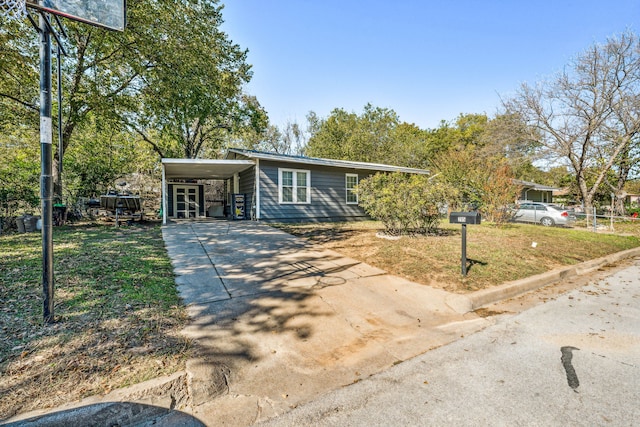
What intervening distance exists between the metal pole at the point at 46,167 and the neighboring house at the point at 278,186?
804 centimetres

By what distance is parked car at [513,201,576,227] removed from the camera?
15047mm

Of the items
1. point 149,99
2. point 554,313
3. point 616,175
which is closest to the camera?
point 554,313

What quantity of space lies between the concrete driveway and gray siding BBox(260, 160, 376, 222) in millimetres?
6557

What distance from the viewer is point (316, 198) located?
1347cm

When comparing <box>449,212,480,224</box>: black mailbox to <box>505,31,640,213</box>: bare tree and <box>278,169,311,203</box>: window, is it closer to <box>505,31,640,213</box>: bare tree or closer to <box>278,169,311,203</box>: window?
<box>278,169,311,203</box>: window

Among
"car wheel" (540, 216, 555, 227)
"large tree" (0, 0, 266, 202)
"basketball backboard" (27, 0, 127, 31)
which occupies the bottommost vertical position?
"car wheel" (540, 216, 555, 227)

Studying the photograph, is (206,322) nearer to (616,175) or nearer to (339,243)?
(339,243)

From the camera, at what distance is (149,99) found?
11422mm

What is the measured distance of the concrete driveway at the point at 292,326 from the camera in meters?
2.16

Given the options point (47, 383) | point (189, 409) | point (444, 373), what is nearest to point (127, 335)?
point (47, 383)

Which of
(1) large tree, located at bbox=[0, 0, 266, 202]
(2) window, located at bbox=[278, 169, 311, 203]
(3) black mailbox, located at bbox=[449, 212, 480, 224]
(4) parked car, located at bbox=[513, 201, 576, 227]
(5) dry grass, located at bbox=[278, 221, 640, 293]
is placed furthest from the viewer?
(4) parked car, located at bbox=[513, 201, 576, 227]

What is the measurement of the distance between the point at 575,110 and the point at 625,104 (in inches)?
84.0

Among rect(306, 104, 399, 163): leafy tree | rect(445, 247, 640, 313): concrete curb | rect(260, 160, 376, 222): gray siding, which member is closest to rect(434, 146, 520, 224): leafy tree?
rect(445, 247, 640, 313): concrete curb

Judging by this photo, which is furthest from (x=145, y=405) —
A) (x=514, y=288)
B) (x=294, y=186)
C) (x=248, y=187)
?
(x=248, y=187)
